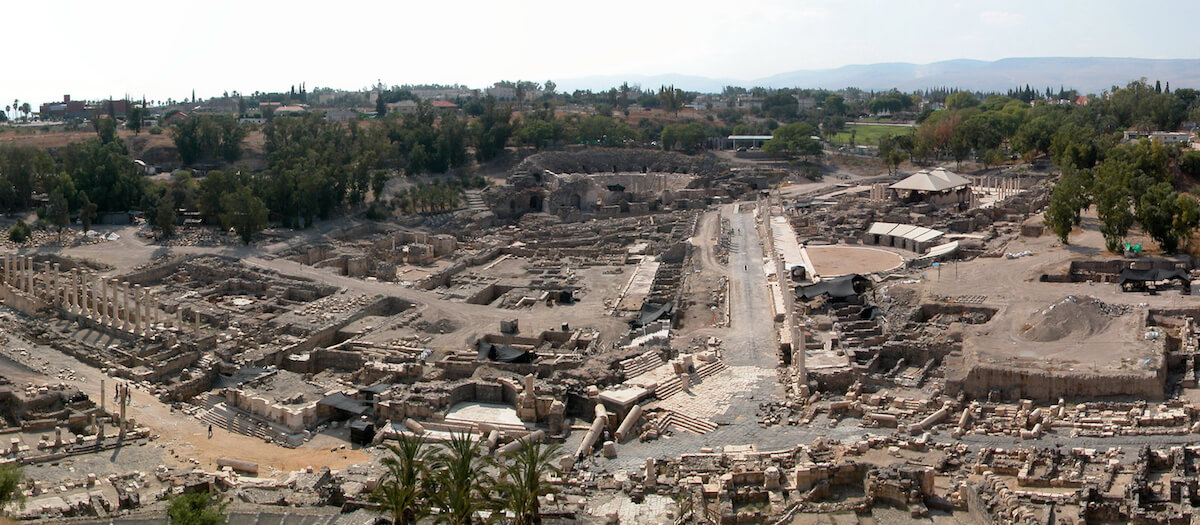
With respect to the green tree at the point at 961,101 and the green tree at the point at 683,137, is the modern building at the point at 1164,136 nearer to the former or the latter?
the green tree at the point at 683,137

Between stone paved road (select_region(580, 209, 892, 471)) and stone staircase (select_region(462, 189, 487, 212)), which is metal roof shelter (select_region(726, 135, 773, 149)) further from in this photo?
stone paved road (select_region(580, 209, 892, 471))

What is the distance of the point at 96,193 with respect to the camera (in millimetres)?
75312

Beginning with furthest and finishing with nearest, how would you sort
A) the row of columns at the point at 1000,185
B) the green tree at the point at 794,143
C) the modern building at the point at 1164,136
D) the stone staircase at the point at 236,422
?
1. the green tree at the point at 794,143
2. the modern building at the point at 1164,136
3. the row of columns at the point at 1000,185
4. the stone staircase at the point at 236,422

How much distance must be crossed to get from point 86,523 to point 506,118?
87860 millimetres

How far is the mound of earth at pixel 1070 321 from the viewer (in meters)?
40.8

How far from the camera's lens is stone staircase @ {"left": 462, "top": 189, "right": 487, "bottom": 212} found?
3514 inches

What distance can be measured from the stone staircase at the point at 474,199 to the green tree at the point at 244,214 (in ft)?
68.6

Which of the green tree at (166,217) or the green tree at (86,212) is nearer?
the green tree at (166,217)

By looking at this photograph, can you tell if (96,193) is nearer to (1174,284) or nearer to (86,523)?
(86,523)

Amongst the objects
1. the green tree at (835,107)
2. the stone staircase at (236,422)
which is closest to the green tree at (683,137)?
the green tree at (835,107)

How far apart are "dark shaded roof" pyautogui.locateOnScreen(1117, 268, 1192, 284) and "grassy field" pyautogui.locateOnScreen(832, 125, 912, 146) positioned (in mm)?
81359

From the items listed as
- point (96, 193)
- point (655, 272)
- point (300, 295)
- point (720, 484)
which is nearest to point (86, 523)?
point (720, 484)

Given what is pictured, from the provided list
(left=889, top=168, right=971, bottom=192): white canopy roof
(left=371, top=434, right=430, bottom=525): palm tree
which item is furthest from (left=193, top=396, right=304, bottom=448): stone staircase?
(left=889, top=168, right=971, bottom=192): white canopy roof

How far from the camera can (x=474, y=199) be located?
9212 cm
